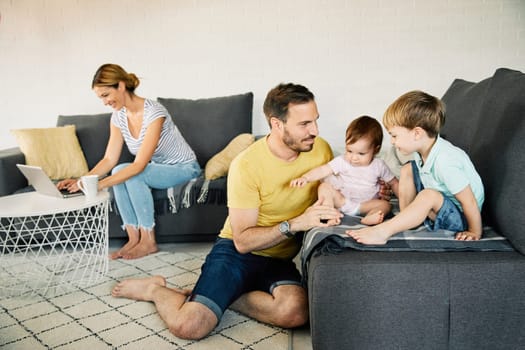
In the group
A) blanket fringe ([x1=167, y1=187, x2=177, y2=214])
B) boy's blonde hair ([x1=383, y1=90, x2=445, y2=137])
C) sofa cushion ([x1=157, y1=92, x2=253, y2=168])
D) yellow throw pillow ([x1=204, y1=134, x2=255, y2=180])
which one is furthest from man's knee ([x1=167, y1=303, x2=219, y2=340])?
sofa cushion ([x1=157, y1=92, x2=253, y2=168])

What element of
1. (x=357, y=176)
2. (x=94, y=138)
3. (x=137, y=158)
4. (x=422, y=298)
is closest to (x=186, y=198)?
(x=137, y=158)

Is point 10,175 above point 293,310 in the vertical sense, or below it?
above

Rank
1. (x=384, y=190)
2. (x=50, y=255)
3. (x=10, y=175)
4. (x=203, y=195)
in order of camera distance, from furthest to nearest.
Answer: (x=10, y=175) < (x=203, y=195) < (x=50, y=255) < (x=384, y=190)

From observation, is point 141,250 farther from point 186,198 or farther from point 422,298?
point 422,298

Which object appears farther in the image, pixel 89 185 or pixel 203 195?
pixel 203 195

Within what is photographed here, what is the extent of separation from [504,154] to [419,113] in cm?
32

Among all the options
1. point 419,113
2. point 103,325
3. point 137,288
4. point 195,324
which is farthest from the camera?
point 137,288

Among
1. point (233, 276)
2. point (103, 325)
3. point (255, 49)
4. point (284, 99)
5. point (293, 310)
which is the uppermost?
point (255, 49)

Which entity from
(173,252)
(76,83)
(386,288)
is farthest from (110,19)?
(386,288)

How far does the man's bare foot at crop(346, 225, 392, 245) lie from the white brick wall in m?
2.40

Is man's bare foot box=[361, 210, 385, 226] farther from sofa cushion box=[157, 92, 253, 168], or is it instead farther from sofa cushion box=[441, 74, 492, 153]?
sofa cushion box=[157, 92, 253, 168]

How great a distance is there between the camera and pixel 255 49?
405 centimetres

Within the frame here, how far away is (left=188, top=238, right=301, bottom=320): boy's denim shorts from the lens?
80.3 inches

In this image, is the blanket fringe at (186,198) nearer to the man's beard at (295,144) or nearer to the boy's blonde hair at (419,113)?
the man's beard at (295,144)
